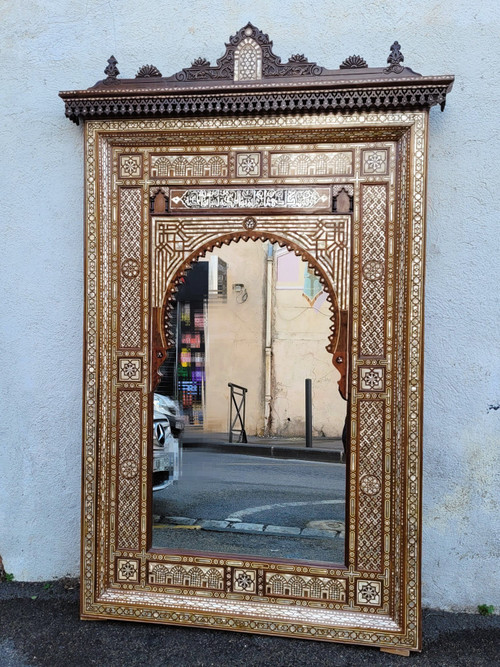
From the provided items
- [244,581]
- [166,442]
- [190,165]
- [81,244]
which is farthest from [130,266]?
[244,581]

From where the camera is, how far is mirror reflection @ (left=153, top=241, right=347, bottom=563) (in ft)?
8.86

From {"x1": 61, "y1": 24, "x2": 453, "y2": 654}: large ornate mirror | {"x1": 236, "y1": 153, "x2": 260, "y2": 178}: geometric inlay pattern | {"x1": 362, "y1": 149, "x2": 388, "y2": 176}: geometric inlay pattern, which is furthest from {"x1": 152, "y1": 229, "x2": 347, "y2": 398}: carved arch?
{"x1": 362, "y1": 149, "x2": 388, "y2": 176}: geometric inlay pattern

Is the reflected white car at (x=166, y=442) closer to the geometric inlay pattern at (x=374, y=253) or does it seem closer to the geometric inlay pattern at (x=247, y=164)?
the geometric inlay pattern at (x=374, y=253)

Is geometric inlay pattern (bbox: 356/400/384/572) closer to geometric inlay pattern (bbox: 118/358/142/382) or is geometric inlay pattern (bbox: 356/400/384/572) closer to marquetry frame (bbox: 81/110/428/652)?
marquetry frame (bbox: 81/110/428/652)

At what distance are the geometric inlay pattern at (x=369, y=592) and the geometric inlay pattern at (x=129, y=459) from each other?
1.18 m

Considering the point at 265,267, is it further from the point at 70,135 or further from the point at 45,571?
the point at 45,571

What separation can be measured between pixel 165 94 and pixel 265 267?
3.31 feet

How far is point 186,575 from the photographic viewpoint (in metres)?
2.72

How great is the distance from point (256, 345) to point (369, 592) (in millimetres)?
1374

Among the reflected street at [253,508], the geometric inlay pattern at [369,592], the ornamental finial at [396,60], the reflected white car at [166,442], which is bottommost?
the geometric inlay pattern at [369,592]

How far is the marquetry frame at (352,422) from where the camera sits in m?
2.54

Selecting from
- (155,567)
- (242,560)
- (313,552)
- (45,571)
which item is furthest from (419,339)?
(45,571)

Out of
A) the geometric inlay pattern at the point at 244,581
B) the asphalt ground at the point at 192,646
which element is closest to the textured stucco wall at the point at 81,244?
the asphalt ground at the point at 192,646

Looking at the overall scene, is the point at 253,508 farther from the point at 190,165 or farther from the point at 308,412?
the point at 190,165
